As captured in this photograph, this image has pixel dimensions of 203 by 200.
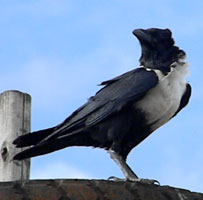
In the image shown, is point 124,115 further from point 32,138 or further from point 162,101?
point 32,138

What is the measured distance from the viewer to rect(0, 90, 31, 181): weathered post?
4035 millimetres

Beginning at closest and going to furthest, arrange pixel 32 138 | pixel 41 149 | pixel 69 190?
pixel 69 190, pixel 32 138, pixel 41 149

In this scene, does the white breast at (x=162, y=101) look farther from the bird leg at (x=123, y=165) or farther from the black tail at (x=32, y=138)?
the black tail at (x=32, y=138)

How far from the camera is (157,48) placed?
527 cm

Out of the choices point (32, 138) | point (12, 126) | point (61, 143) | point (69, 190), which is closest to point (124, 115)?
point (61, 143)

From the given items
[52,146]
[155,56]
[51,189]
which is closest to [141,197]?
[51,189]

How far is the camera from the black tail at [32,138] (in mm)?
4012

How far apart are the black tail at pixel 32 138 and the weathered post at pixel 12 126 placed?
60 millimetres

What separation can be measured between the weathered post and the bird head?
1379 mm

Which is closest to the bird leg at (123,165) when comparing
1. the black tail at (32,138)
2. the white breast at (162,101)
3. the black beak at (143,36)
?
the white breast at (162,101)

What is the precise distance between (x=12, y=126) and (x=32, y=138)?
0.70 feet

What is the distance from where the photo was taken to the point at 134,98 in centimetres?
468

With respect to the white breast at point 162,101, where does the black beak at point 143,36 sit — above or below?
above

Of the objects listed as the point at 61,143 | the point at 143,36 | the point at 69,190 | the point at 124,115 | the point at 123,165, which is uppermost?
the point at 143,36
